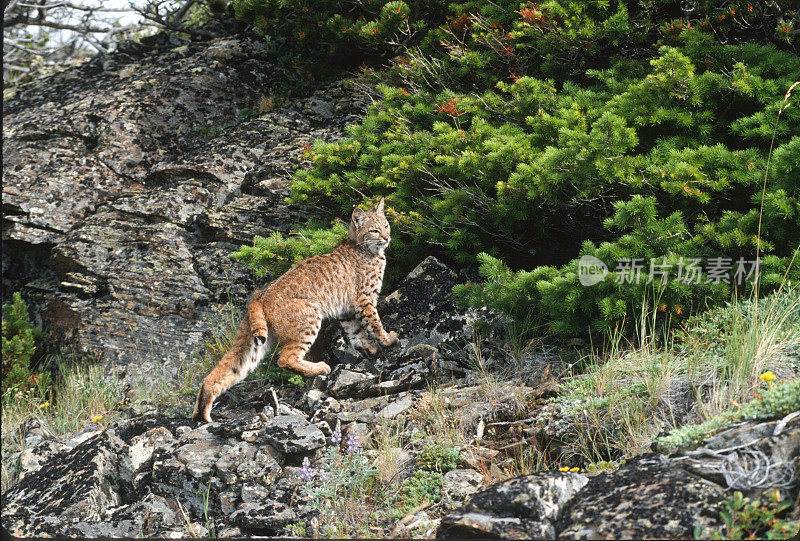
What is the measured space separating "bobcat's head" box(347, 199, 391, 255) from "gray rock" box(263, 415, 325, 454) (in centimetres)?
230

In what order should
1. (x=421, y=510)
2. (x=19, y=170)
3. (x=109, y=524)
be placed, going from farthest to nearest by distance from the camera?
(x=19, y=170)
(x=109, y=524)
(x=421, y=510)

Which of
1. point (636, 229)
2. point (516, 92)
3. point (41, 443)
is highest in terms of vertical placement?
point (516, 92)

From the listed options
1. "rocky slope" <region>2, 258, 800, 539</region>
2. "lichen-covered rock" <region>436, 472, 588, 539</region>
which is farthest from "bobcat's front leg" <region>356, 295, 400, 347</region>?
"lichen-covered rock" <region>436, 472, 588, 539</region>

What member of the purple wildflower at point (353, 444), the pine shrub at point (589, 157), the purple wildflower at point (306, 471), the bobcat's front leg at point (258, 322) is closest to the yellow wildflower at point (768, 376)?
the pine shrub at point (589, 157)

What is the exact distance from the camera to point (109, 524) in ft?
18.3

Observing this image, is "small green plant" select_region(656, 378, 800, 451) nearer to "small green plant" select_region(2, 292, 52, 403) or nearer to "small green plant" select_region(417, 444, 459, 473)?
"small green plant" select_region(417, 444, 459, 473)

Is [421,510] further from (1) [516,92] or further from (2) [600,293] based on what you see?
(1) [516,92]

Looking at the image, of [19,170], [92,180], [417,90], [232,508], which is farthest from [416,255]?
[19,170]

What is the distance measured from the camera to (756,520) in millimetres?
3756

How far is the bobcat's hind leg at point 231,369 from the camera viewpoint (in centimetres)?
673

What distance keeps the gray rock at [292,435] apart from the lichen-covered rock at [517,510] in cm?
192

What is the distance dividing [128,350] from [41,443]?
5.14 ft

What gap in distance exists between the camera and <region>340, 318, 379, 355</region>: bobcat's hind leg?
25.1ft

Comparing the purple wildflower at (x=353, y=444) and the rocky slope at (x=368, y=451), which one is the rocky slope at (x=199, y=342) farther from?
the purple wildflower at (x=353, y=444)
